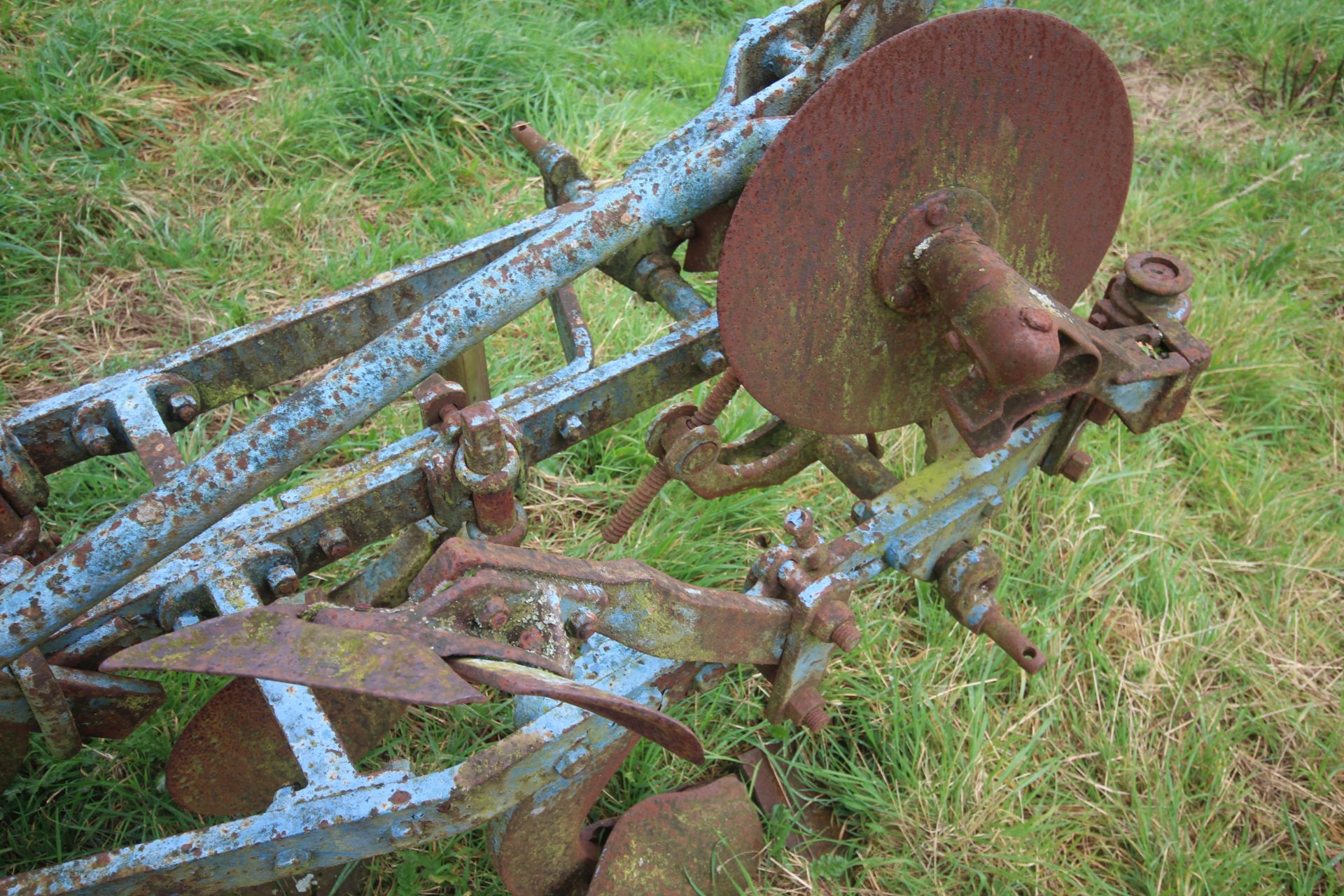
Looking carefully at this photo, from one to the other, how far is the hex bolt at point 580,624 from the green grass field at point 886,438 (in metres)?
1.00

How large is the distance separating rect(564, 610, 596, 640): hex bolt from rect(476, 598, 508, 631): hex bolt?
0.15 m

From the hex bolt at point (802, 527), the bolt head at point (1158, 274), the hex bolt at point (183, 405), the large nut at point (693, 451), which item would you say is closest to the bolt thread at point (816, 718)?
the hex bolt at point (802, 527)

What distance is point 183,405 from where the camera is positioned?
69.4 inches

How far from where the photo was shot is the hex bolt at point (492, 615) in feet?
3.94

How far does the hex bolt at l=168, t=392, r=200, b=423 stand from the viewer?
1.76 meters

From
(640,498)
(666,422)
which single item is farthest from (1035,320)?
(640,498)

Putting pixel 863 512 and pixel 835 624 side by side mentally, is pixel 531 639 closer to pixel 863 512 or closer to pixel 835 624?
pixel 835 624

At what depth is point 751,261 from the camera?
1499mm

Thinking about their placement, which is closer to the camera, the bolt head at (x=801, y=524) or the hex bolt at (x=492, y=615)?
the hex bolt at (x=492, y=615)

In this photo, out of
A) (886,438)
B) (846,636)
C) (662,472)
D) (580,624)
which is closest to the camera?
(580,624)

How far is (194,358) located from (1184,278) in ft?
6.42

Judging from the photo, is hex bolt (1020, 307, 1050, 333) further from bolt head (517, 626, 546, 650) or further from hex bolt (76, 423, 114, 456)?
hex bolt (76, 423, 114, 456)

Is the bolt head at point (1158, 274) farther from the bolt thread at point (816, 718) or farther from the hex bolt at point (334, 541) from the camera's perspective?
the hex bolt at point (334, 541)

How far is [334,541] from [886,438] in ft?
5.93
